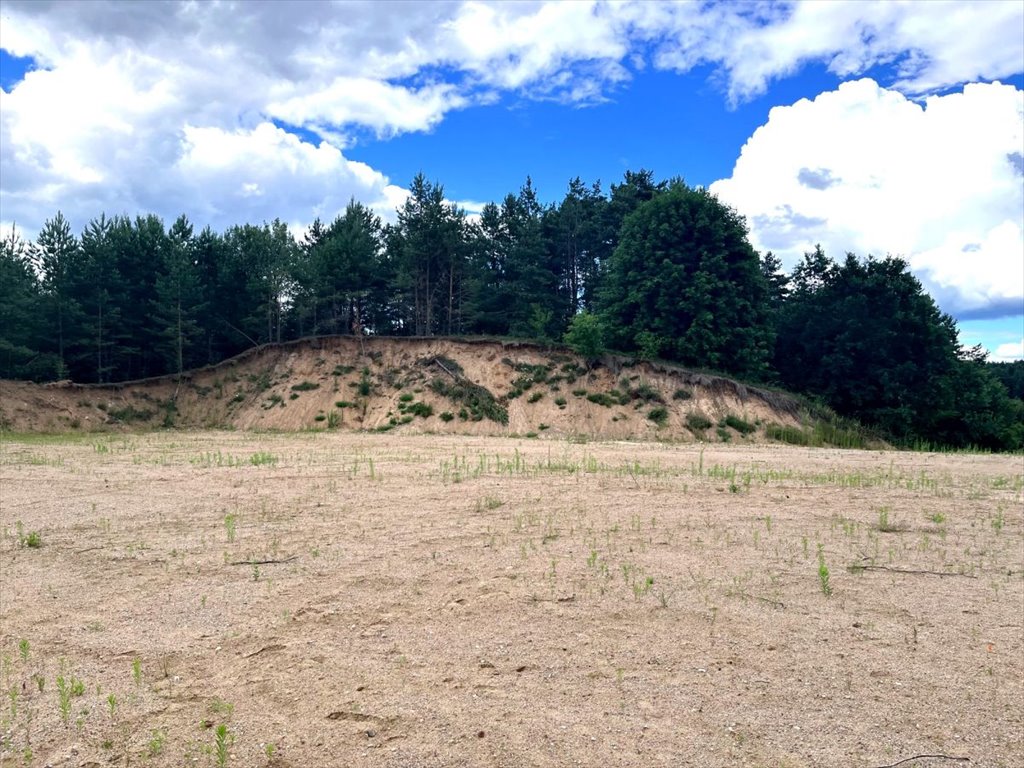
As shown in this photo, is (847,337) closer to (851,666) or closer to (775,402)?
(775,402)

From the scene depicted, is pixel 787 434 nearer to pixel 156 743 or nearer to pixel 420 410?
pixel 420 410

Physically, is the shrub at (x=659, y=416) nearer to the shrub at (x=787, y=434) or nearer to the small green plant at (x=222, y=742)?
the shrub at (x=787, y=434)

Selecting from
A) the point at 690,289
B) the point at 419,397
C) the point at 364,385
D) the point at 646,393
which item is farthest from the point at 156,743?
the point at 690,289

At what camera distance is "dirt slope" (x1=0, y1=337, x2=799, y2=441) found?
37.0 meters

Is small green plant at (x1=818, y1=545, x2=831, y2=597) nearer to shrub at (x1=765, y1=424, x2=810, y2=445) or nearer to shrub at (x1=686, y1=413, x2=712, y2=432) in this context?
shrub at (x1=765, y1=424, x2=810, y2=445)

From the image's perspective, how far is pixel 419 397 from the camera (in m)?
41.1

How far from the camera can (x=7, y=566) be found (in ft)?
30.1

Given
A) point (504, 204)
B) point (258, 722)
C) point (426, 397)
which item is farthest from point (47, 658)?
point (504, 204)

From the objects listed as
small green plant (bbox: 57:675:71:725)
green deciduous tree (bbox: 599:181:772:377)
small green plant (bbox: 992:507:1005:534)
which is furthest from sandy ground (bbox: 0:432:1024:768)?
green deciduous tree (bbox: 599:181:772:377)

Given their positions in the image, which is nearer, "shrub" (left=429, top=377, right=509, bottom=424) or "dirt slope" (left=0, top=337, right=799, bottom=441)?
"dirt slope" (left=0, top=337, right=799, bottom=441)

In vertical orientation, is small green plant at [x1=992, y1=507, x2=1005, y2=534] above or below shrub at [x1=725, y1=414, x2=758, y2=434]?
below

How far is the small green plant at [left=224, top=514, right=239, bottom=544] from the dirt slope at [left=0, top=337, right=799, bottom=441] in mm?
25719

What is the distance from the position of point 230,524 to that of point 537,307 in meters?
40.6

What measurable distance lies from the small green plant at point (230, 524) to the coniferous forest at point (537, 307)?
30.6m
